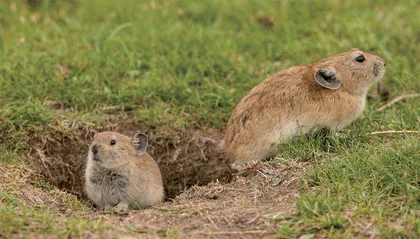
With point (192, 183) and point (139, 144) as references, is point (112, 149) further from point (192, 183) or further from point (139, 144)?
point (192, 183)

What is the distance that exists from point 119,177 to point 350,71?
2598 millimetres

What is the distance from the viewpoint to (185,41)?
955cm

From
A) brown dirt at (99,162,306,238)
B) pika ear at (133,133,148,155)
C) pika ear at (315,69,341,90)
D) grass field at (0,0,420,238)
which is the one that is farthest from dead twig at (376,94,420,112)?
pika ear at (133,133,148,155)

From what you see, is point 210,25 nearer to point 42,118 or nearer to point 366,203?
point 42,118

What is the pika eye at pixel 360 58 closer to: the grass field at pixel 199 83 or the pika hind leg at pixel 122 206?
the grass field at pixel 199 83

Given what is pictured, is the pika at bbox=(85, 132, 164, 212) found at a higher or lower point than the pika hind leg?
higher

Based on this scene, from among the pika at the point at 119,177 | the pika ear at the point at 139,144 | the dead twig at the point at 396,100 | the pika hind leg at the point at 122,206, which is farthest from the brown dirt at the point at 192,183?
the dead twig at the point at 396,100

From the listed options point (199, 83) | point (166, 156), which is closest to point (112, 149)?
point (166, 156)

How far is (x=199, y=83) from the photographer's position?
29.3 ft

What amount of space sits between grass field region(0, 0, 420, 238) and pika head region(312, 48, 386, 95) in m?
0.46

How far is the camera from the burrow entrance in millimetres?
7930

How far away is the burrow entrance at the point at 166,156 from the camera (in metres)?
7.93

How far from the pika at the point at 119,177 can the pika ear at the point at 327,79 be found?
72.4 inches

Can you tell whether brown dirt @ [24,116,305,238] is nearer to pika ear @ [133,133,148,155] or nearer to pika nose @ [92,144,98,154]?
pika ear @ [133,133,148,155]
